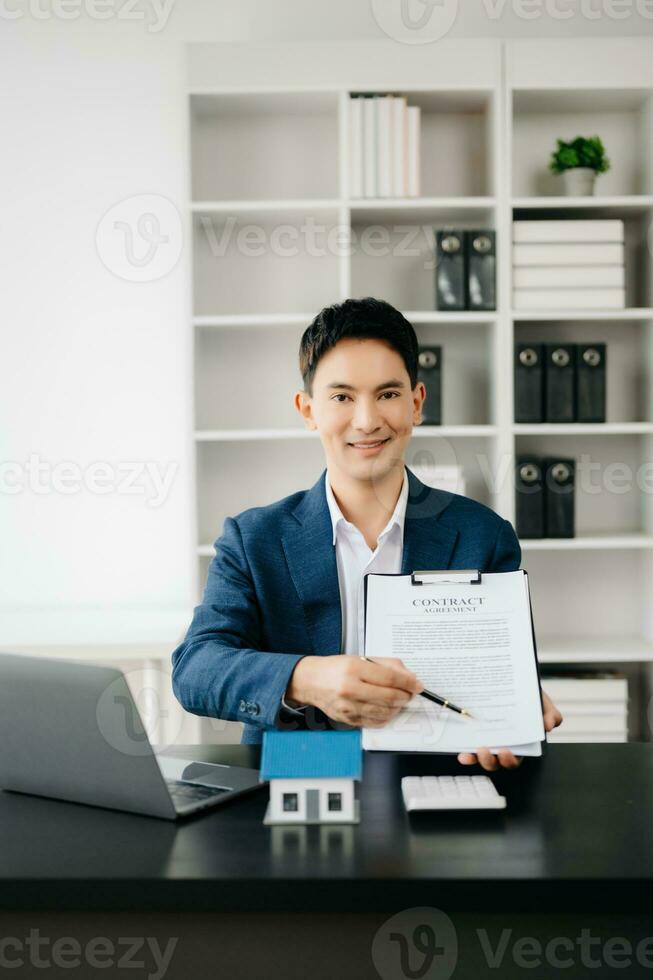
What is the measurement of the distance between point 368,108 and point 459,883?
250 centimetres

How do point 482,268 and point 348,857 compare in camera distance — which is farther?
point 482,268

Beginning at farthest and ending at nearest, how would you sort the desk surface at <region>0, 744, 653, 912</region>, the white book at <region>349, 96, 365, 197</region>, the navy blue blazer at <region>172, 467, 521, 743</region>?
the white book at <region>349, 96, 365, 197</region>
the navy blue blazer at <region>172, 467, 521, 743</region>
the desk surface at <region>0, 744, 653, 912</region>

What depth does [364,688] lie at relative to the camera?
1.18 meters

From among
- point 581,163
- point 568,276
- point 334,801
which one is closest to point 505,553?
point 334,801

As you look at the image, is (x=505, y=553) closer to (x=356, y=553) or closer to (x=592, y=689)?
(x=356, y=553)

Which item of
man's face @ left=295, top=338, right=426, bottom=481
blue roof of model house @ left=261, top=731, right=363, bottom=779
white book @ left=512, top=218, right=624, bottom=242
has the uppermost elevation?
white book @ left=512, top=218, right=624, bottom=242

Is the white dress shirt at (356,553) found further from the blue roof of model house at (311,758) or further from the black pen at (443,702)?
the blue roof of model house at (311,758)

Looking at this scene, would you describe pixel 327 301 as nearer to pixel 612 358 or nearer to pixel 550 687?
pixel 612 358

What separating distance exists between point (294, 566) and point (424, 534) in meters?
0.23

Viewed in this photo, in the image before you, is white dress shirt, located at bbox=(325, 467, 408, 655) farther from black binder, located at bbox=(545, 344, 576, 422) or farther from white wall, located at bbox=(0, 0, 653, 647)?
white wall, located at bbox=(0, 0, 653, 647)

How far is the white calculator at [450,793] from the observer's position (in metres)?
1.06

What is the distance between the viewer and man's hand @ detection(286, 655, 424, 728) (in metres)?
1.16

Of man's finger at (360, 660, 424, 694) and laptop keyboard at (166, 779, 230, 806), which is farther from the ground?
man's finger at (360, 660, 424, 694)

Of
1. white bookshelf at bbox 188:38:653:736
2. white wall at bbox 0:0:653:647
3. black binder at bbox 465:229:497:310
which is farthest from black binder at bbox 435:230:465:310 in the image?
white wall at bbox 0:0:653:647
